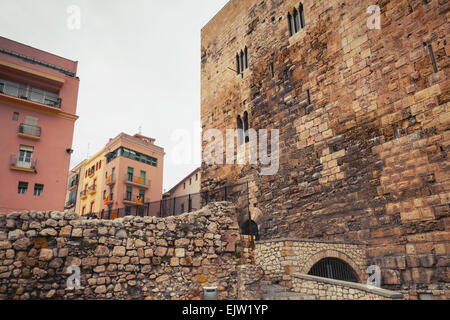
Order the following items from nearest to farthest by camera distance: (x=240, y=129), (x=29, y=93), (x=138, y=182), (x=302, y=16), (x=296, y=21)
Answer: (x=302, y=16), (x=296, y=21), (x=240, y=129), (x=29, y=93), (x=138, y=182)

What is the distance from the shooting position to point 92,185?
31453 mm

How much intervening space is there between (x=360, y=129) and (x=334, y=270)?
4.36 m

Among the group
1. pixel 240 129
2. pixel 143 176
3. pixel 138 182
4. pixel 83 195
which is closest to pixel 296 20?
pixel 240 129

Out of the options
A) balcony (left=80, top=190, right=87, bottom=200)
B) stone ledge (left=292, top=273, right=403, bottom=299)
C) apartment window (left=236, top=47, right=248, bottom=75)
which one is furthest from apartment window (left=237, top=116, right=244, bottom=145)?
balcony (left=80, top=190, right=87, bottom=200)

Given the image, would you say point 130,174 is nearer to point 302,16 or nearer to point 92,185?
point 92,185

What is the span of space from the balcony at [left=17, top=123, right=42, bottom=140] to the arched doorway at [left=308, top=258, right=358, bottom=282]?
46.0 feet

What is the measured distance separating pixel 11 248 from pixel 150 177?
81.3ft

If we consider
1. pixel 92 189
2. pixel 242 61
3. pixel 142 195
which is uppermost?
pixel 242 61

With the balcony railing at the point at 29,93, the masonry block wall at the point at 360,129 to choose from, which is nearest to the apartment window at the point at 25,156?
the balcony railing at the point at 29,93

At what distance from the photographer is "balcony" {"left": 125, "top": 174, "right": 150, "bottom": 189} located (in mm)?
27969

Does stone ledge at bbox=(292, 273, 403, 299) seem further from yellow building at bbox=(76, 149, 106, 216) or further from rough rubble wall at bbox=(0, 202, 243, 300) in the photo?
yellow building at bbox=(76, 149, 106, 216)
